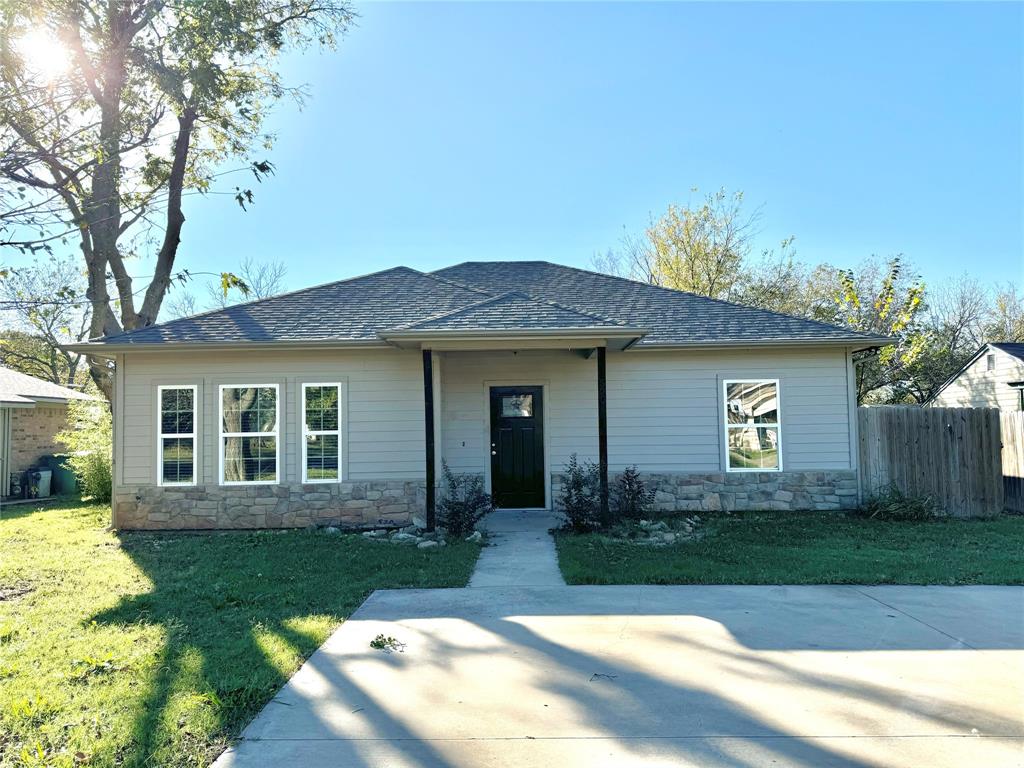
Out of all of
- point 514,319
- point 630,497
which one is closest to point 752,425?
point 630,497

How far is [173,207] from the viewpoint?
1483 cm

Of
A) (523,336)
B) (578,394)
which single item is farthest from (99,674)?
(578,394)

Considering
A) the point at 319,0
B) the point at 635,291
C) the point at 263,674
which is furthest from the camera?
the point at 319,0

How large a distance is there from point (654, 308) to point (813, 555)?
5.53 metres

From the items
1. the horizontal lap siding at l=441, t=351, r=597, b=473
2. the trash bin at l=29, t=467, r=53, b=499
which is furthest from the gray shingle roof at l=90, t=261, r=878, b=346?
the trash bin at l=29, t=467, r=53, b=499

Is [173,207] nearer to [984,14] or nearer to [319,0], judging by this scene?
[319,0]

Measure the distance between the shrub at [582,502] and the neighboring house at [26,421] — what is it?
510 inches

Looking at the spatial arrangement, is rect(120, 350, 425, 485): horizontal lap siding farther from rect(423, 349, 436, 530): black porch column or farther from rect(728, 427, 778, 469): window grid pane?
rect(728, 427, 778, 469): window grid pane

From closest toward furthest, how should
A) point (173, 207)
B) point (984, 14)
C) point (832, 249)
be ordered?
point (984, 14)
point (173, 207)
point (832, 249)

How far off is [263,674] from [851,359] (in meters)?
9.77

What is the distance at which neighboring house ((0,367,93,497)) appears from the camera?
14.9 meters

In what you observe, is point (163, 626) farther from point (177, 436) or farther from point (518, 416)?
point (518, 416)

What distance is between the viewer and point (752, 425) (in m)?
10.5

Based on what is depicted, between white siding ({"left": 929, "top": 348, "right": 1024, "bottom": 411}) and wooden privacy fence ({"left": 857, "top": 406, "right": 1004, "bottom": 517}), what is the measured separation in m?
7.66
